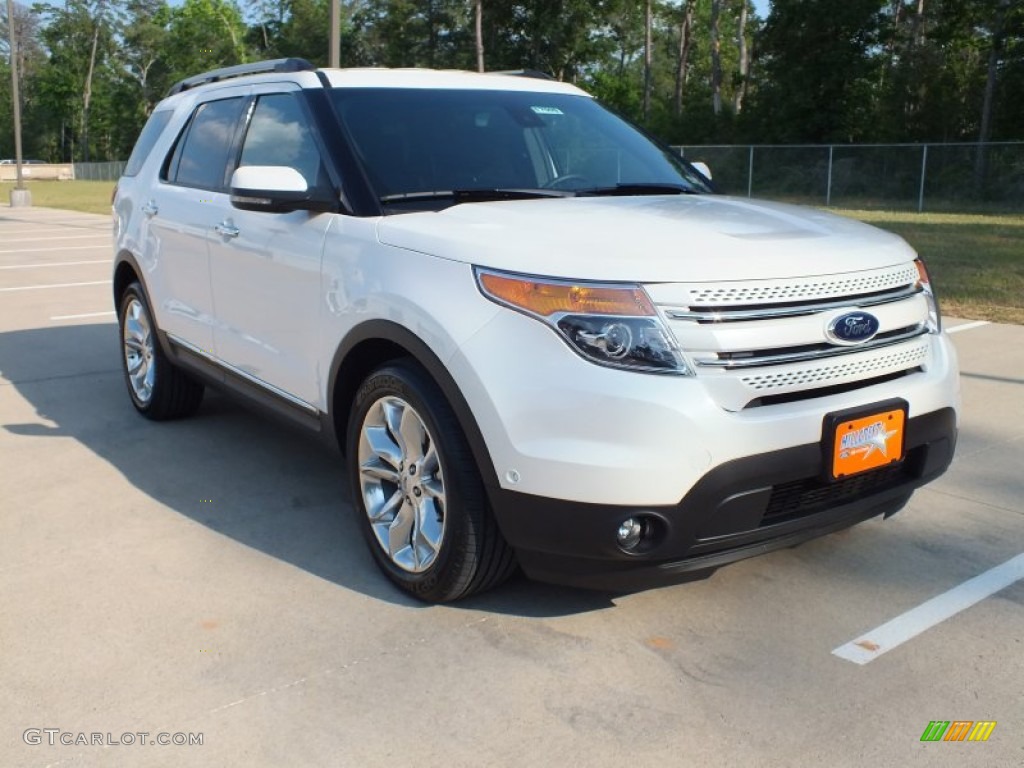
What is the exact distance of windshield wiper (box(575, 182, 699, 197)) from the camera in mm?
4156

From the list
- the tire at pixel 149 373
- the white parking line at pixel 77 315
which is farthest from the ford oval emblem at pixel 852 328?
the white parking line at pixel 77 315

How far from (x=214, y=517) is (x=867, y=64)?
37.9m

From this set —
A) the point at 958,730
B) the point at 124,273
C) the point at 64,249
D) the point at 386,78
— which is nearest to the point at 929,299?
the point at 958,730

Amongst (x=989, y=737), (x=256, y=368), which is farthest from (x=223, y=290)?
(x=989, y=737)

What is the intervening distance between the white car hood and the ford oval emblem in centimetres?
15

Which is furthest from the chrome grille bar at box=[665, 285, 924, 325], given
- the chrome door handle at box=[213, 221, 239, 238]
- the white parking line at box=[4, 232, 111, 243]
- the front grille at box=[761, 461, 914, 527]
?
the white parking line at box=[4, 232, 111, 243]

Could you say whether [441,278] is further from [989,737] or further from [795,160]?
[795,160]

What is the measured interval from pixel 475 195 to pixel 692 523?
1.63 meters

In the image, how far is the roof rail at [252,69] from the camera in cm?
445

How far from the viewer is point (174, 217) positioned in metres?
5.20

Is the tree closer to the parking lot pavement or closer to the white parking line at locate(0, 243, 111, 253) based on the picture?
the white parking line at locate(0, 243, 111, 253)

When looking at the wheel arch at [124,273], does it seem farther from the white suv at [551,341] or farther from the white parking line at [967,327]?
the white parking line at [967,327]

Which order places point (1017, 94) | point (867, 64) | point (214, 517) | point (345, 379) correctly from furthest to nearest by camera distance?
point (867, 64), point (1017, 94), point (214, 517), point (345, 379)

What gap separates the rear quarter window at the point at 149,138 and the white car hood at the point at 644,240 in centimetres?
286
